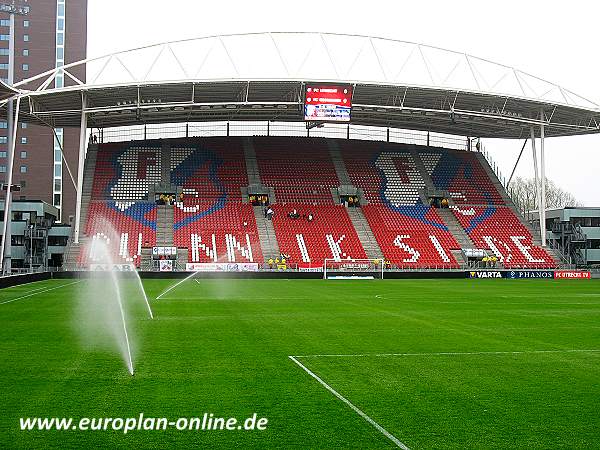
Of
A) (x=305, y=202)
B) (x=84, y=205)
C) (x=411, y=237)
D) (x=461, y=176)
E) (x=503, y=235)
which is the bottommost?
(x=411, y=237)

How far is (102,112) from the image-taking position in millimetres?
59531

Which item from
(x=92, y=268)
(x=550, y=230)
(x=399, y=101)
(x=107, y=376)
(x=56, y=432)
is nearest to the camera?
(x=56, y=432)

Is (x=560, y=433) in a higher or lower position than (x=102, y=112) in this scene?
lower

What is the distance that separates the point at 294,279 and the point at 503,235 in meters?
23.3

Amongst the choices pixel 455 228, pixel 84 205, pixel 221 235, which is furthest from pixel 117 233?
pixel 455 228

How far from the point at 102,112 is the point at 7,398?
5333cm

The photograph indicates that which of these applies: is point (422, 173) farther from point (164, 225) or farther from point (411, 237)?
point (164, 225)

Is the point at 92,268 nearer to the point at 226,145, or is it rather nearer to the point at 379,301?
the point at 226,145

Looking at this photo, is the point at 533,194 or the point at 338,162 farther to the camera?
the point at 533,194

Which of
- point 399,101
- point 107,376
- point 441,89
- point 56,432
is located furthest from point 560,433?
point 399,101

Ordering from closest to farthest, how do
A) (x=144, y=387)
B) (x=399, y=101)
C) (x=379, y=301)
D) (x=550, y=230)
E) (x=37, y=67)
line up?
(x=144, y=387)
(x=379, y=301)
(x=399, y=101)
(x=550, y=230)
(x=37, y=67)

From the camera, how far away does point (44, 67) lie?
105m

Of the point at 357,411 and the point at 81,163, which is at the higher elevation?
the point at 81,163

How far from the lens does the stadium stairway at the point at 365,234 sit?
59.8 metres
